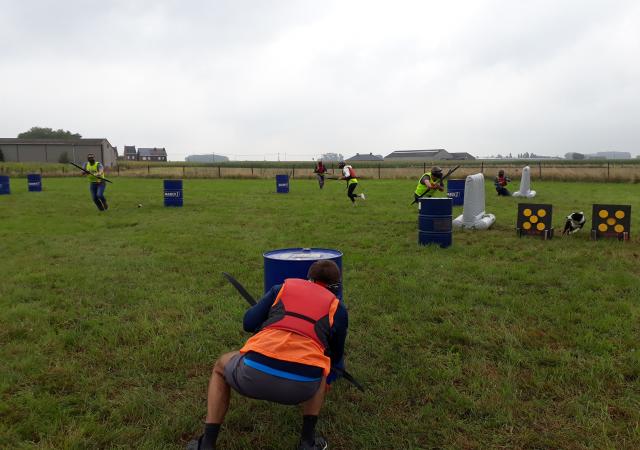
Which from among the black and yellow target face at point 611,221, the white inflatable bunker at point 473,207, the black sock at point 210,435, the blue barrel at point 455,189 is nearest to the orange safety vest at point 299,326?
the black sock at point 210,435

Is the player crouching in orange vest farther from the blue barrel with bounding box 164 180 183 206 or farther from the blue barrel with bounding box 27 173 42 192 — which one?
the blue barrel with bounding box 27 173 42 192

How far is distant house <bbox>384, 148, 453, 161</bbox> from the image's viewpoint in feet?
440

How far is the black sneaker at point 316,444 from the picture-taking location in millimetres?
3127

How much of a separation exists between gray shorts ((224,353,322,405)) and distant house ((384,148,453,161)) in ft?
430

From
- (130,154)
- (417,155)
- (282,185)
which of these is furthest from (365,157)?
(282,185)

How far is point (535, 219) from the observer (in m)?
10.7

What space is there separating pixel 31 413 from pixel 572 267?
7571 millimetres

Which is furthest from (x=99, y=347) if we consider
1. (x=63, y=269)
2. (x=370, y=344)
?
(x=63, y=269)

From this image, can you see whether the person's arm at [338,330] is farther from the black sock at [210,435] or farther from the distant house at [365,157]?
the distant house at [365,157]

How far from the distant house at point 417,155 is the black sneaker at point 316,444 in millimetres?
130966

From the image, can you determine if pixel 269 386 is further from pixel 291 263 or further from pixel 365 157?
pixel 365 157

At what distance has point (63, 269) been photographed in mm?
8055

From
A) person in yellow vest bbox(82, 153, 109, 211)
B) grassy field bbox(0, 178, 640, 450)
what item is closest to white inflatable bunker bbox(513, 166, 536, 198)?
grassy field bbox(0, 178, 640, 450)

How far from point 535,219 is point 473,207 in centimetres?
177
